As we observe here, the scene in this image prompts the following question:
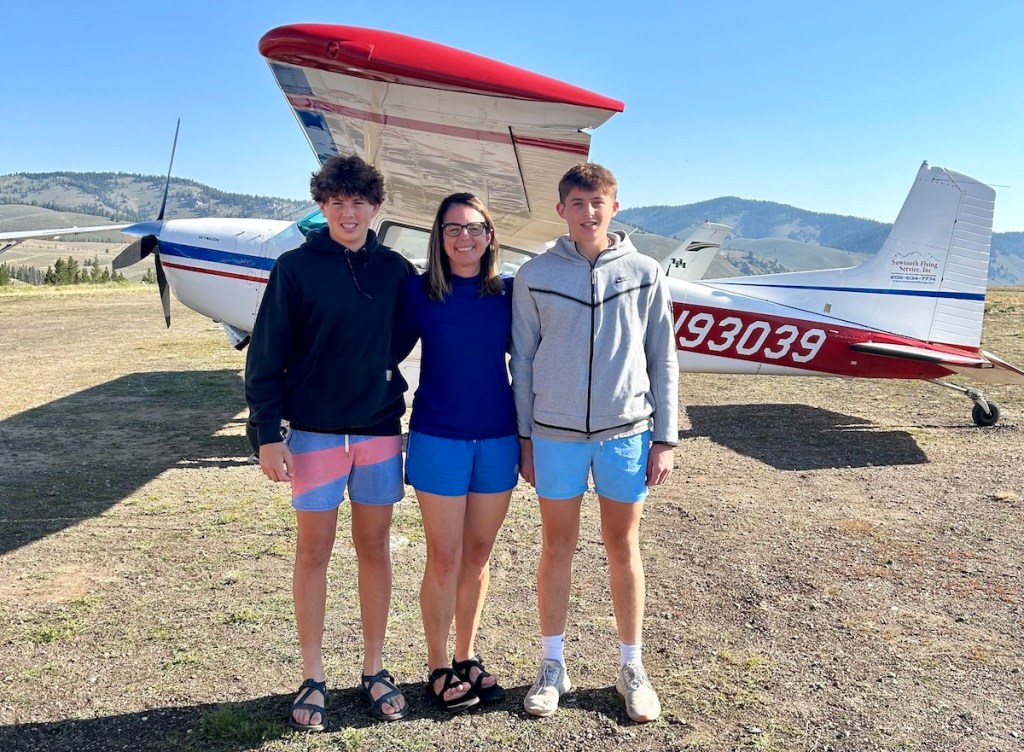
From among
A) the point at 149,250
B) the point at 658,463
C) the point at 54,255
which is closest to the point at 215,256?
the point at 149,250

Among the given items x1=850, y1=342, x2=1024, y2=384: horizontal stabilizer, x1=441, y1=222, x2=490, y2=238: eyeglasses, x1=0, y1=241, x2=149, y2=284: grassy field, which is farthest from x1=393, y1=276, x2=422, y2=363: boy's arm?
x1=0, y1=241, x2=149, y2=284: grassy field

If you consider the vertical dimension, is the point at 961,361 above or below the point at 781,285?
below

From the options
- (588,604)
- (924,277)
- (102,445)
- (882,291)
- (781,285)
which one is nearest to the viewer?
(588,604)

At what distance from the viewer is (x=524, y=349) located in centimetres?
236

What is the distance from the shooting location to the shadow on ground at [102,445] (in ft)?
14.6

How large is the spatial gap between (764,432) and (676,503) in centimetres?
243

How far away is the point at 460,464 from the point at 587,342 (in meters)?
0.55

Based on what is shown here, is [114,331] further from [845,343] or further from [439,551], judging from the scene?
[439,551]

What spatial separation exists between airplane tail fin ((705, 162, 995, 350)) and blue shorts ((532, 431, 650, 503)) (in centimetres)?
467

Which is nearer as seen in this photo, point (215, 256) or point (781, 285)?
point (215, 256)

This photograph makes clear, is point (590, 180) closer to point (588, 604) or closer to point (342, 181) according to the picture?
point (342, 181)

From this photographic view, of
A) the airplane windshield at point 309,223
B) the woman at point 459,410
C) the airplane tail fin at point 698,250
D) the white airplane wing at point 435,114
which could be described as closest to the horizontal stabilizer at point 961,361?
the white airplane wing at point 435,114

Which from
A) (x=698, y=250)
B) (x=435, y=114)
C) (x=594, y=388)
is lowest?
Result: (x=594, y=388)

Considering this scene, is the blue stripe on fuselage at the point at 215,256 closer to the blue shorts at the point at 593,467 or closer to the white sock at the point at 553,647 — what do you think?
the blue shorts at the point at 593,467
